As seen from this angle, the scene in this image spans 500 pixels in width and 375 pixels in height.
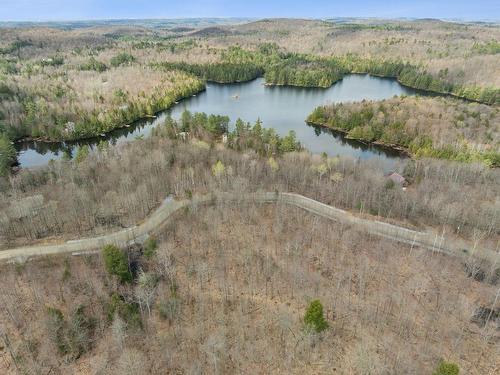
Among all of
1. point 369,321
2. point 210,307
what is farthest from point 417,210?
point 210,307

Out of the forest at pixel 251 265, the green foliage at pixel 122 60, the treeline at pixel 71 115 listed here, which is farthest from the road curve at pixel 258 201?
the green foliage at pixel 122 60

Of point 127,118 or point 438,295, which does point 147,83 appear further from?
point 438,295

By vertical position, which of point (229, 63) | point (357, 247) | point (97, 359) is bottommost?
point (97, 359)

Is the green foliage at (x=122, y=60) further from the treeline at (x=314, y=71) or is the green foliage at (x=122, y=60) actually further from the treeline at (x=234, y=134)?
the treeline at (x=234, y=134)

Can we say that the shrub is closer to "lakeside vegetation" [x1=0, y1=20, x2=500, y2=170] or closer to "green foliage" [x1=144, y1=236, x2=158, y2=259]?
"green foliage" [x1=144, y1=236, x2=158, y2=259]

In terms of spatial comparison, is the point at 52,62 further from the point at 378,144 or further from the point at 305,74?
the point at 378,144

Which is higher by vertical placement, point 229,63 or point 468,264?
point 229,63
